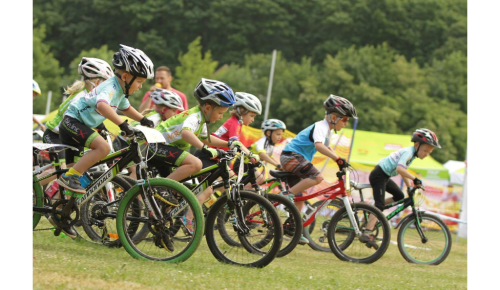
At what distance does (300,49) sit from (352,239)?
59.5 metres

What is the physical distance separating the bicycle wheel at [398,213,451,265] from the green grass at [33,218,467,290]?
75cm

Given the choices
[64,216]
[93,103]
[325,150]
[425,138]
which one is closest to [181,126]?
[93,103]

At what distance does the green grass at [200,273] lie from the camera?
5.31 metres

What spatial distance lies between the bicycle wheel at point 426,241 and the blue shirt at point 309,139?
174 cm

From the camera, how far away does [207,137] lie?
755 centimetres

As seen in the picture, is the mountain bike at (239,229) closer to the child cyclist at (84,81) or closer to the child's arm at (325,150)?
the child cyclist at (84,81)

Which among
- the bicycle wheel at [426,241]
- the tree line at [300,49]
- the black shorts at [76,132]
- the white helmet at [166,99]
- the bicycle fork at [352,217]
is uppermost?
the tree line at [300,49]

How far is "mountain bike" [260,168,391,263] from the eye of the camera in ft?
28.6

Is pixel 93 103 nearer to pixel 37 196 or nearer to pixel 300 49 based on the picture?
pixel 37 196

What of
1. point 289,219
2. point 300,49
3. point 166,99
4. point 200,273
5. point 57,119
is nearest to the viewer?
point 200,273

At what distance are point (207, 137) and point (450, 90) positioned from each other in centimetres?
4657

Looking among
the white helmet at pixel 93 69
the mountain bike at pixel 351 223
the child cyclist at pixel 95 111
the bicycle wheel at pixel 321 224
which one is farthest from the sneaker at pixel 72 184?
the bicycle wheel at pixel 321 224

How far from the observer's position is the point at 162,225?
6340 mm
